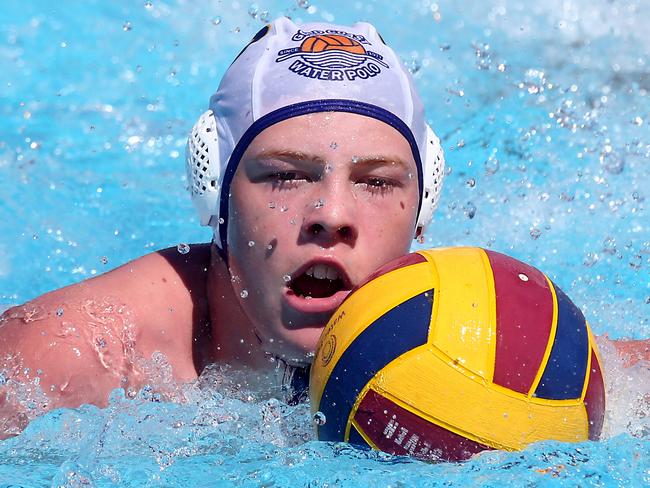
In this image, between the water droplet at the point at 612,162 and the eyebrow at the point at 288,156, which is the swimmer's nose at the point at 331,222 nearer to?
the eyebrow at the point at 288,156

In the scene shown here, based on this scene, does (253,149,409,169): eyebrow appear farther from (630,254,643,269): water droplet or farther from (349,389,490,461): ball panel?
(630,254,643,269): water droplet

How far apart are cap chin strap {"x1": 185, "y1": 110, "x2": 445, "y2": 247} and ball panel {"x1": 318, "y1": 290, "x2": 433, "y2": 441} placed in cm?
84

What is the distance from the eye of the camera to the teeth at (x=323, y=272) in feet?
8.37

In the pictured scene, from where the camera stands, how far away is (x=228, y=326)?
9.54 ft

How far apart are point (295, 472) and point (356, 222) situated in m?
0.66

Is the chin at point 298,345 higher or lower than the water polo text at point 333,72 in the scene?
lower

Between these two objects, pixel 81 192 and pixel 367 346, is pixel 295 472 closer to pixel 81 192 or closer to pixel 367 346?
pixel 367 346

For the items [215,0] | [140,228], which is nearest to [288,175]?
[140,228]

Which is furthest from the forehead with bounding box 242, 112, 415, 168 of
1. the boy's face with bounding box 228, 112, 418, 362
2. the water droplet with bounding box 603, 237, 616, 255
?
the water droplet with bounding box 603, 237, 616, 255

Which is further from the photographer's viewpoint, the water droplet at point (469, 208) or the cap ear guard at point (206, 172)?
the water droplet at point (469, 208)

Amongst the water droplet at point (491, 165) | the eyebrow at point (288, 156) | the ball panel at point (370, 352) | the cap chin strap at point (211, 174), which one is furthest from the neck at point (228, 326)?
the water droplet at point (491, 165)

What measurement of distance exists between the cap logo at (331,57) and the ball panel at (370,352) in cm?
85

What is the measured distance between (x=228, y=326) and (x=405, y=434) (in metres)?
1.01

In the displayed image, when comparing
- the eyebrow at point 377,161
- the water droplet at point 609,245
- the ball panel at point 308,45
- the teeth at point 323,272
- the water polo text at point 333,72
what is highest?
the ball panel at point 308,45
